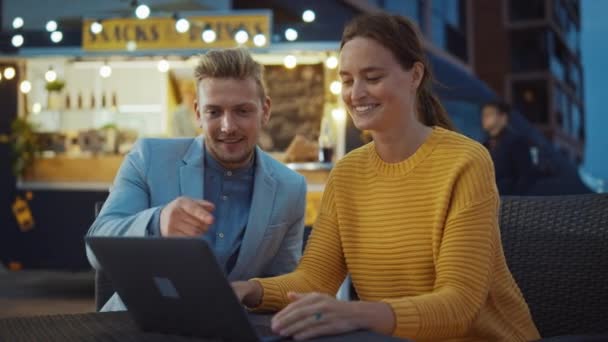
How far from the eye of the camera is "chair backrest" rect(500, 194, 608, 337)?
177cm

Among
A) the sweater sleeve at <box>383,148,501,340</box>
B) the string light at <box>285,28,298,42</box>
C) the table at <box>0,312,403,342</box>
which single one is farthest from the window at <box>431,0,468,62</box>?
the table at <box>0,312,403,342</box>

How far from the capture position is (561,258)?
1813 millimetres

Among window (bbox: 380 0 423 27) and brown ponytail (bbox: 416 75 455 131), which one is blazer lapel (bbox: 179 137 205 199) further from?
window (bbox: 380 0 423 27)

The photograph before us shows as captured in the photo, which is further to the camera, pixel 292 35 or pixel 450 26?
pixel 450 26

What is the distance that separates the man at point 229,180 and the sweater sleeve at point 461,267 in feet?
2.00

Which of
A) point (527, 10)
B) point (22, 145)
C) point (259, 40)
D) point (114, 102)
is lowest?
point (22, 145)

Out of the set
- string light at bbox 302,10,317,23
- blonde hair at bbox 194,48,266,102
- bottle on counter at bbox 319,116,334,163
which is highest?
string light at bbox 302,10,317,23

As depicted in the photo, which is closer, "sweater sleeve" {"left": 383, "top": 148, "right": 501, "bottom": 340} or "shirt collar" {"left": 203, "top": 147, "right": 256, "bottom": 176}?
"sweater sleeve" {"left": 383, "top": 148, "right": 501, "bottom": 340}

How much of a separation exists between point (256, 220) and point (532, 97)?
32524mm

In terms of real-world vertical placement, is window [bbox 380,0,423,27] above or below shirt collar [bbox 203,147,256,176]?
above

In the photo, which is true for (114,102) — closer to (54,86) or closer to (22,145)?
(54,86)

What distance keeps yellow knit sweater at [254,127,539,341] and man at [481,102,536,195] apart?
4508 mm

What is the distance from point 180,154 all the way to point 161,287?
102 centimetres

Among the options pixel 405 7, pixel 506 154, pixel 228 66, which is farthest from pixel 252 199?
pixel 405 7
